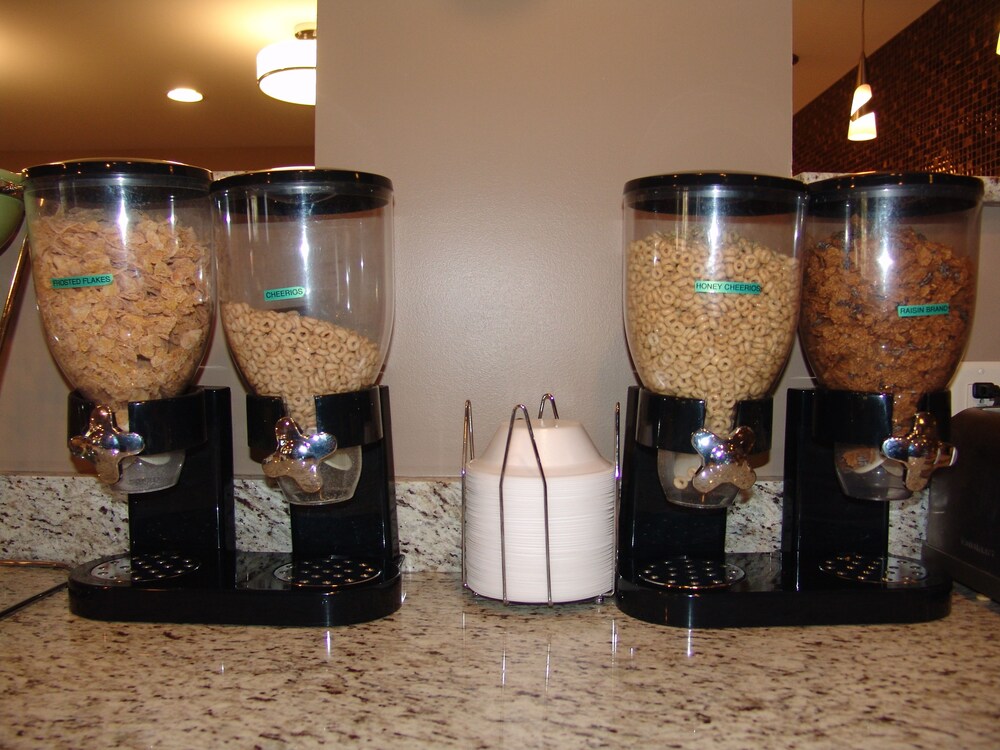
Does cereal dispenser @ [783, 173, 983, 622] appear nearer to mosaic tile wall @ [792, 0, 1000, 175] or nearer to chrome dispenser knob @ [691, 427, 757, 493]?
chrome dispenser knob @ [691, 427, 757, 493]

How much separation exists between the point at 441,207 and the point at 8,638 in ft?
2.01

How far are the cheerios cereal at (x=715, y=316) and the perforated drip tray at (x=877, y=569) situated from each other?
0.21 m

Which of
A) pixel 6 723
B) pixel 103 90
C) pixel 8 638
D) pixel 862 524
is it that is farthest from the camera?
pixel 103 90

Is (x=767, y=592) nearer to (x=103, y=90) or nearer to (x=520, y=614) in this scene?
(x=520, y=614)

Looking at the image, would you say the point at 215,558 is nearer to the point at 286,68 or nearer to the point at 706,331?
the point at 706,331

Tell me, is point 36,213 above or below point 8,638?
above

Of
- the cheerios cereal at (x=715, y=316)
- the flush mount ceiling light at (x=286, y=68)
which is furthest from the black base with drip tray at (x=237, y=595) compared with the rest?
the flush mount ceiling light at (x=286, y=68)

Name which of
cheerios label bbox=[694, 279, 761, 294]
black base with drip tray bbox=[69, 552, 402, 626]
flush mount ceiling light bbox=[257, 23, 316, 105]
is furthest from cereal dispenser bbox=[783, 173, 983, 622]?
flush mount ceiling light bbox=[257, 23, 316, 105]

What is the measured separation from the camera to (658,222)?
0.76m

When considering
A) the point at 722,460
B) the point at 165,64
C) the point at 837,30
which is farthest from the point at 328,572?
the point at 837,30

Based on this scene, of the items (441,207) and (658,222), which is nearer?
(658,222)

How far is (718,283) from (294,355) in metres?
0.40

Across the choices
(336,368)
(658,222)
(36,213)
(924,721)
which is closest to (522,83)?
(658,222)

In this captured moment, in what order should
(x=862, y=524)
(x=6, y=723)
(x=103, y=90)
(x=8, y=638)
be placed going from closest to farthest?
1. (x=6, y=723)
2. (x=8, y=638)
3. (x=862, y=524)
4. (x=103, y=90)
